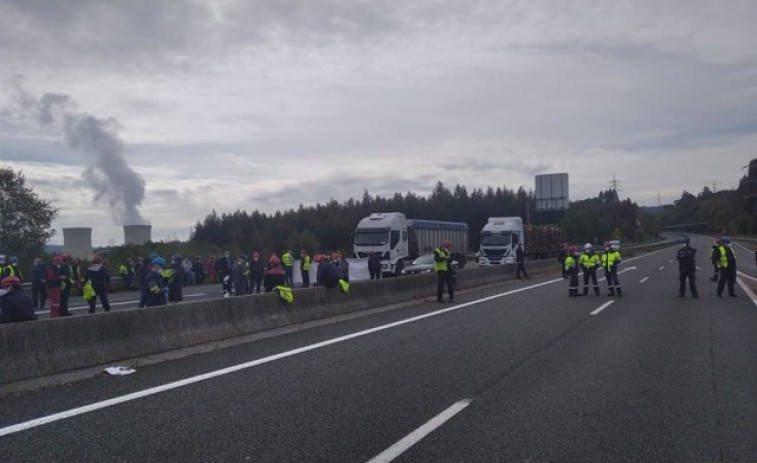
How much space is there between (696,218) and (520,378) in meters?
199

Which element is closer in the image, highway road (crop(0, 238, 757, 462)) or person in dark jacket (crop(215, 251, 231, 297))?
highway road (crop(0, 238, 757, 462))

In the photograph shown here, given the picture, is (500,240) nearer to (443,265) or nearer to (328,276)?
(443,265)

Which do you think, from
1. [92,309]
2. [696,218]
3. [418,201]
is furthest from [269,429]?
[696,218]

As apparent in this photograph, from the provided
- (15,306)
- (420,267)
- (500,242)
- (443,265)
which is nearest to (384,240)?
(420,267)

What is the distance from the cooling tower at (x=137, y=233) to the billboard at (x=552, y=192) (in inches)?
1113

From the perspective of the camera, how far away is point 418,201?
11906 centimetres

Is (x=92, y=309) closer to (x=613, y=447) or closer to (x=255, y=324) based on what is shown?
(x=255, y=324)

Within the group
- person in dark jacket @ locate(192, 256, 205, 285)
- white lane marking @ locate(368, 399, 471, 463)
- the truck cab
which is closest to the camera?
white lane marking @ locate(368, 399, 471, 463)

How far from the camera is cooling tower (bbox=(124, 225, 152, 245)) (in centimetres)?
4366

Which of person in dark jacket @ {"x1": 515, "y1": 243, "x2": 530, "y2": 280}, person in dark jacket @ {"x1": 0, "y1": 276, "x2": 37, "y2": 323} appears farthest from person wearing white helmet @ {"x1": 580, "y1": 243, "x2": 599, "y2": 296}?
person in dark jacket @ {"x1": 0, "y1": 276, "x2": 37, "y2": 323}

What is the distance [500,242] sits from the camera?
4262 centimetres

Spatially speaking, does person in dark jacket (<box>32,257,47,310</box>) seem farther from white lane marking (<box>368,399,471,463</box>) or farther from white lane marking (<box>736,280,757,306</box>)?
white lane marking (<box>736,280,757,306</box>)

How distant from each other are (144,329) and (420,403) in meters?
5.41

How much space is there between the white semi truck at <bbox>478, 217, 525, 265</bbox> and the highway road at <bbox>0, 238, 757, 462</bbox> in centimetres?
2878
